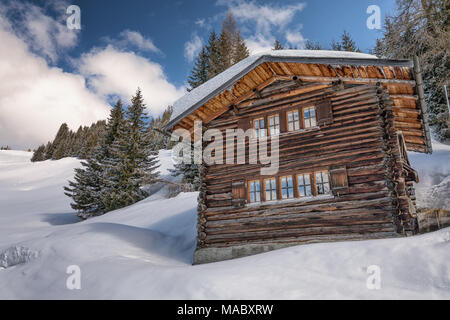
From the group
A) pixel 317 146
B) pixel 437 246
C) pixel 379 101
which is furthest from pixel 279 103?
pixel 437 246

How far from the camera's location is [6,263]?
10.1 metres

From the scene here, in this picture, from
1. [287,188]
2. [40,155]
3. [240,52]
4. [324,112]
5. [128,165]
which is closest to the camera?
[324,112]

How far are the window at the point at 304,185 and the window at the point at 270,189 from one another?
0.85m

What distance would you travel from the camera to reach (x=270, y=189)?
34.8 ft

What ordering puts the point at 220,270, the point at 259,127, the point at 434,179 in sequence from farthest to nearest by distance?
the point at 434,179 → the point at 259,127 → the point at 220,270

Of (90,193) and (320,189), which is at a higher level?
(90,193)

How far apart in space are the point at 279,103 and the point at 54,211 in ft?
88.8

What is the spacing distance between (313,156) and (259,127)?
2.41m

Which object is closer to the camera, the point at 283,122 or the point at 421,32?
the point at 283,122

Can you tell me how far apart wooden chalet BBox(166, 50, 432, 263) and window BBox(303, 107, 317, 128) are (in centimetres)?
4

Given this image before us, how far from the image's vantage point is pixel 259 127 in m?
11.4
